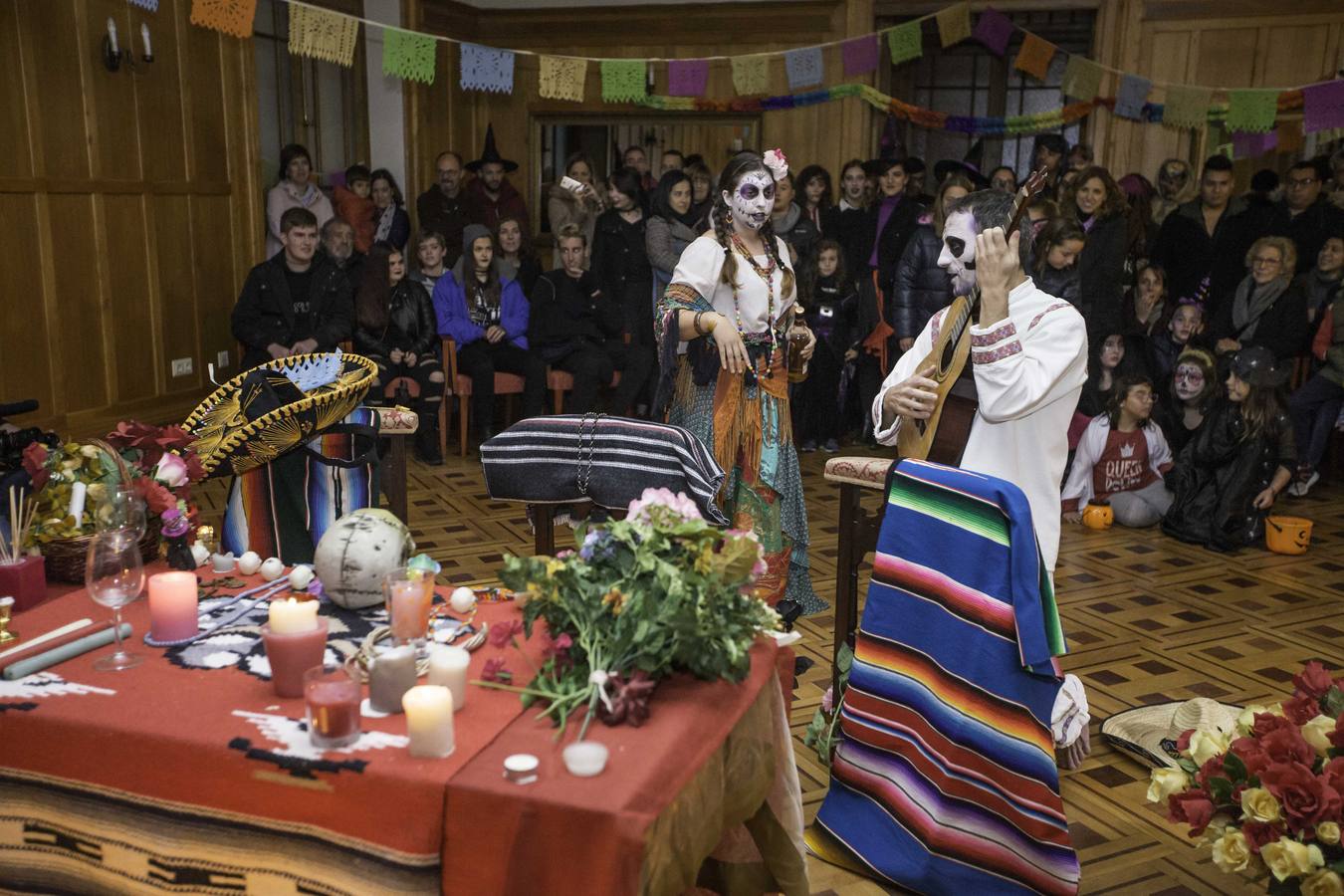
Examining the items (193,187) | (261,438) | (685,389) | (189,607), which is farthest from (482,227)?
(189,607)

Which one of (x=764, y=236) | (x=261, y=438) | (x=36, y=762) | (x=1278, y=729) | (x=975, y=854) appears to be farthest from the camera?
(x=764, y=236)

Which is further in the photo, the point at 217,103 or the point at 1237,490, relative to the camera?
the point at 217,103

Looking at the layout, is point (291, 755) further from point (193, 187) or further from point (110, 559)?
point (193, 187)

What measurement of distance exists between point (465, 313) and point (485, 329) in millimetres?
134

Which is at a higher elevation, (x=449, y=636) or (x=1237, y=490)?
(x=449, y=636)

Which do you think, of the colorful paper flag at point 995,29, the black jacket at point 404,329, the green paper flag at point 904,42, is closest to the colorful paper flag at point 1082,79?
the colorful paper flag at point 995,29

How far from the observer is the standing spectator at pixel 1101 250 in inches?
228

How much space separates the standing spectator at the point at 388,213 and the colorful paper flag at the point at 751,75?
2.41m

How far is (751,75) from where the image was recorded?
8.08 metres

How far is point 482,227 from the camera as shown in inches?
259

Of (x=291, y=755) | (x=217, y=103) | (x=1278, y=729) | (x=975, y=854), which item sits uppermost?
(x=217, y=103)

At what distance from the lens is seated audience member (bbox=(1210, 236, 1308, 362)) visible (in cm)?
578

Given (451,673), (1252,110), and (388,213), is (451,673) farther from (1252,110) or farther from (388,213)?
(1252,110)

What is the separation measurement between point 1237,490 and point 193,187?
18.3 ft
